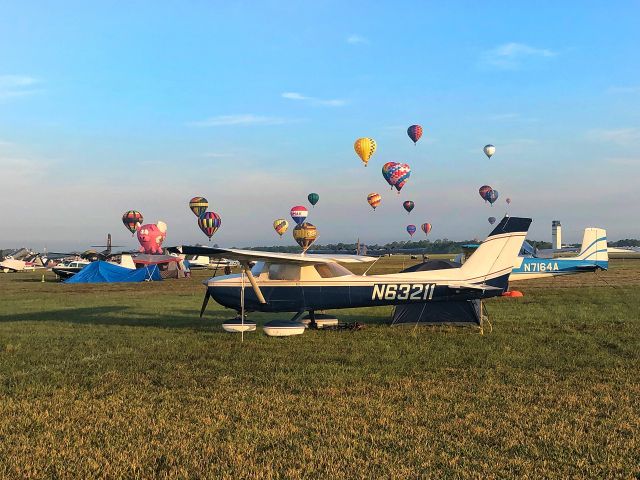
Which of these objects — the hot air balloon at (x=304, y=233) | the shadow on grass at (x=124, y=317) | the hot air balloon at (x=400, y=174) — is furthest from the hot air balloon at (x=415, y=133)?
the shadow on grass at (x=124, y=317)

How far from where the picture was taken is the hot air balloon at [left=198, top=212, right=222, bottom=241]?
60.7 m

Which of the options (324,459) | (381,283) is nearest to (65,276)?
(381,283)

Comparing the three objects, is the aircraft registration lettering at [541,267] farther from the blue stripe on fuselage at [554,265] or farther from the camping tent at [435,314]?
the camping tent at [435,314]

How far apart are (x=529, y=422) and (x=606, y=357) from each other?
15.0 feet

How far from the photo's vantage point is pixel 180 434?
5238mm

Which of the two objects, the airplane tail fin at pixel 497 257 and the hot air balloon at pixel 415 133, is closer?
the airplane tail fin at pixel 497 257

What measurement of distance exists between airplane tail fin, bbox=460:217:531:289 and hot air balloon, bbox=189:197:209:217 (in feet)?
176

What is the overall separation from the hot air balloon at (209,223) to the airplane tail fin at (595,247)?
4358cm

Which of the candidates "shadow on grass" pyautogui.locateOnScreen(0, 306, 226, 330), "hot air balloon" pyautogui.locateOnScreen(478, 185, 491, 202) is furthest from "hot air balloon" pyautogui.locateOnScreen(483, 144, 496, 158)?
"shadow on grass" pyautogui.locateOnScreen(0, 306, 226, 330)

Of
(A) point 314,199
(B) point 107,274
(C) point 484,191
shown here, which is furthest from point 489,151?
(B) point 107,274

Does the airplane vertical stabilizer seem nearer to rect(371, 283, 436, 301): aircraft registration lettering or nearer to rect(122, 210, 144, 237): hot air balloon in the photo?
rect(371, 283, 436, 301): aircraft registration lettering

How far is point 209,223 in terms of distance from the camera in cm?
6062

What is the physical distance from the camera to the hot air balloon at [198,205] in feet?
205

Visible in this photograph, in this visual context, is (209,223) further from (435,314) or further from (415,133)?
(435,314)
